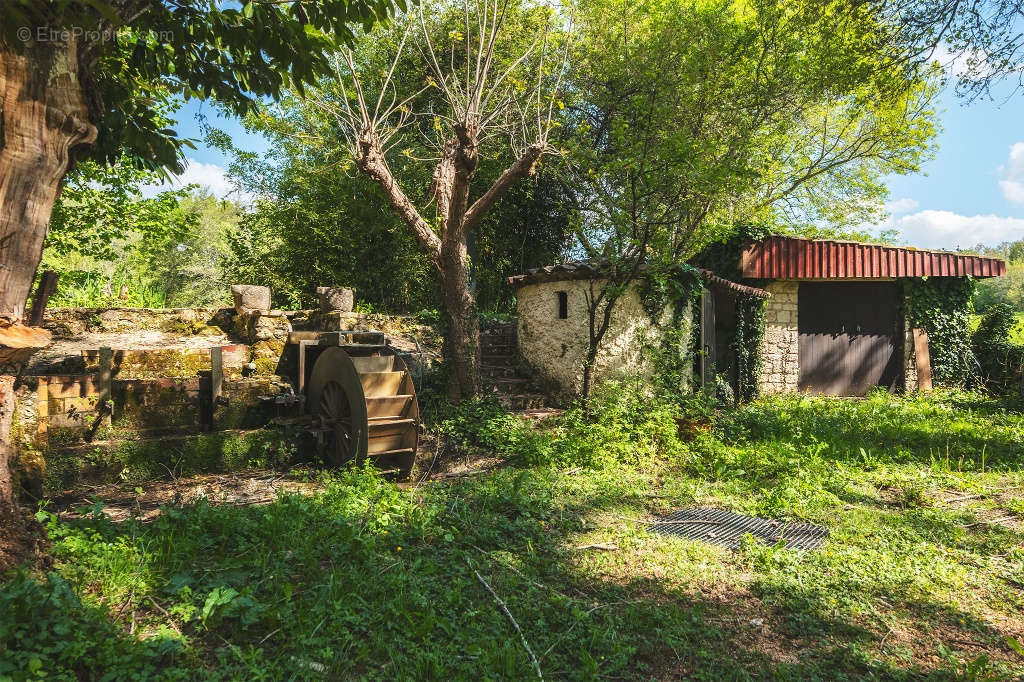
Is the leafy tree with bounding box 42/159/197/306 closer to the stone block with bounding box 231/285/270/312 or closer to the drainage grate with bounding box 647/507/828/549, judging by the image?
the stone block with bounding box 231/285/270/312

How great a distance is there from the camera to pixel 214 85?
179 inches

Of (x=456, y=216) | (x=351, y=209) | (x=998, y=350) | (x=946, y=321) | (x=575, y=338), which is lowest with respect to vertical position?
(x=998, y=350)

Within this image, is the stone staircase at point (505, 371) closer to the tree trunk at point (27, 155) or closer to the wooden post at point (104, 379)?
the wooden post at point (104, 379)

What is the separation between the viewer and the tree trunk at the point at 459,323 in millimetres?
8022

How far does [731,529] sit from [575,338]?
5347 millimetres

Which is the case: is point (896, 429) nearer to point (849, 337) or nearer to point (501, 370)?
point (849, 337)

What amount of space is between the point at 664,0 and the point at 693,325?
27.0ft

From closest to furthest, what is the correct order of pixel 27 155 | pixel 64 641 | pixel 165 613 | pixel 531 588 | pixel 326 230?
pixel 64 641
pixel 165 613
pixel 27 155
pixel 531 588
pixel 326 230

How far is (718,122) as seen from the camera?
42.2ft

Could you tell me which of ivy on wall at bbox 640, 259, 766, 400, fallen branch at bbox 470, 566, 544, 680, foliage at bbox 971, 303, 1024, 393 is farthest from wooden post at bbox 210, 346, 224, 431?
foliage at bbox 971, 303, 1024, 393

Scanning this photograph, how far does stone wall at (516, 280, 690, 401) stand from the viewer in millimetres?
9531

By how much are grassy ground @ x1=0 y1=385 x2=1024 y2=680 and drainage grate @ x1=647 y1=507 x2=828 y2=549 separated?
188 mm

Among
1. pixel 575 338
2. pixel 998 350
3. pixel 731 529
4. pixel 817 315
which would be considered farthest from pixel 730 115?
pixel 731 529

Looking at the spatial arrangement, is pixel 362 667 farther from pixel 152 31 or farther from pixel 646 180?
pixel 646 180
